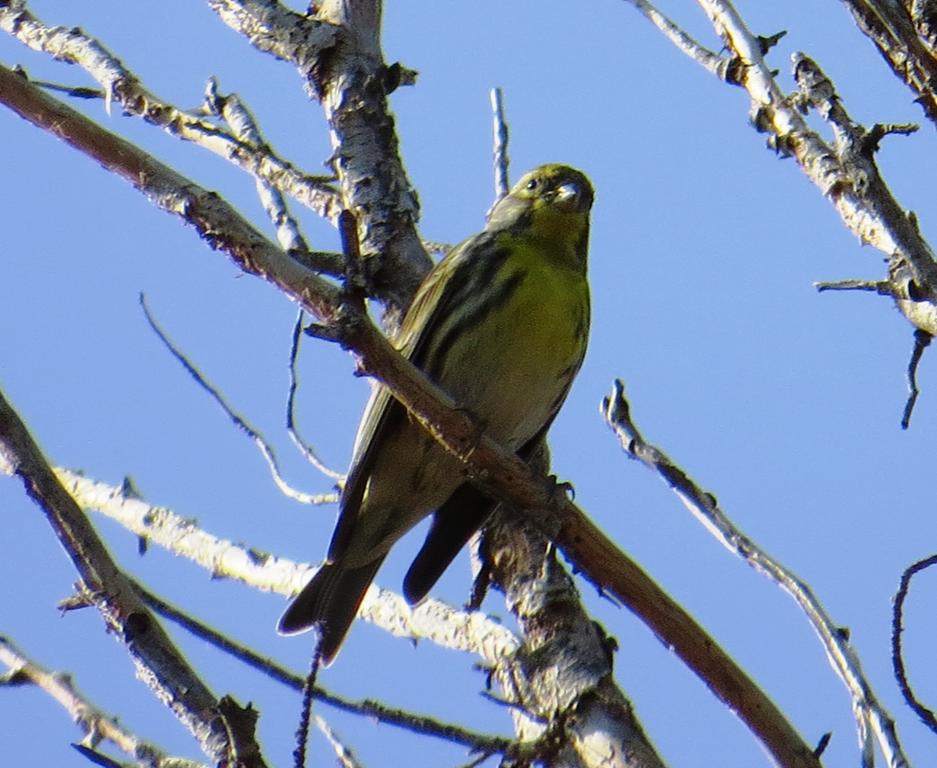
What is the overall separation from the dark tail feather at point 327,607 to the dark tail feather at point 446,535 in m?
0.19

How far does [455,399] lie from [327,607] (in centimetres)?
65

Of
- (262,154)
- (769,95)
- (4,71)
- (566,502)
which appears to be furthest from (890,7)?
(262,154)

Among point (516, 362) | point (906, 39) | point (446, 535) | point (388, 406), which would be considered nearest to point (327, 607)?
point (446, 535)

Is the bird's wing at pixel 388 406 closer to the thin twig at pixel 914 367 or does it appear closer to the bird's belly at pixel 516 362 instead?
the bird's belly at pixel 516 362

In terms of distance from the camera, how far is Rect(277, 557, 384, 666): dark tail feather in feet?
12.6

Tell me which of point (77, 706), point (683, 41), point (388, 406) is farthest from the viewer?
point (388, 406)

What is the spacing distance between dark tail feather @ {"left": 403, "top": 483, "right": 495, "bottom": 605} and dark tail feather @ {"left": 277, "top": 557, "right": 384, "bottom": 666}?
19cm

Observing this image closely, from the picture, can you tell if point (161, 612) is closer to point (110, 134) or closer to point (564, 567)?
point (110, 134)

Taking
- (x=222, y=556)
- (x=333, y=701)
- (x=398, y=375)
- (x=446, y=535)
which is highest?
(x=222, y=556)

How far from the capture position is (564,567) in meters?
3.55

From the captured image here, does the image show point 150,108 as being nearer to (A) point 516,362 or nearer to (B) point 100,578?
(A) point 516,362

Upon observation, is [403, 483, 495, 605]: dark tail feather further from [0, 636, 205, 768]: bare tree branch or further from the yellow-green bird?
[0, 636, 205, 768]: bare tree branch

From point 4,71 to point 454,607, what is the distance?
1773 millimetres

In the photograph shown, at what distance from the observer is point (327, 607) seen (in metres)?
3.88
